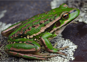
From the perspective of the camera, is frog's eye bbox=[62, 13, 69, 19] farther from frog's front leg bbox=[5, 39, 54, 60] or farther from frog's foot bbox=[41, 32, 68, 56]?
frog's front leg bbox=[5, 39, 54, 60]

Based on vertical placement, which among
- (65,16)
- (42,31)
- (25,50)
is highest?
(65,16)

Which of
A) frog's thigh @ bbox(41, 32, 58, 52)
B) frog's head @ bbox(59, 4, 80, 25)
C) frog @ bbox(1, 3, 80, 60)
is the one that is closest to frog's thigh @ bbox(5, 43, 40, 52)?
frog @ bbox(1, 3, 80, 60)

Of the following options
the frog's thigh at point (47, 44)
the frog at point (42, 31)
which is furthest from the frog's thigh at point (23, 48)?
the frog's thigh at point (47, 44)

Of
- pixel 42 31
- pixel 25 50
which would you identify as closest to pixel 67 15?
pixel 42 31

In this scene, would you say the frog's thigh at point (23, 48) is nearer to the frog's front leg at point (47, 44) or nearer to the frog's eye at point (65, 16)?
the frog's front leg at point (47, 44)

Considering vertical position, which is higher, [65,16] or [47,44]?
[65,16]

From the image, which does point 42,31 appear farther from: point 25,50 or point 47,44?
point 25,50

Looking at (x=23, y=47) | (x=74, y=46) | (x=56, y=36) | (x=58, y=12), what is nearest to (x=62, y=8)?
(x=58, y=12)

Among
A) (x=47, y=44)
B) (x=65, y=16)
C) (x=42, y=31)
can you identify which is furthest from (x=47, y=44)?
(x=65, y=16)

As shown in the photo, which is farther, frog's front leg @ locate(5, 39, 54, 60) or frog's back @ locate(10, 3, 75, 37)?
frog's back @ locate(10, 3, 75, 37)

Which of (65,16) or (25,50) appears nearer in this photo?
(25,50)

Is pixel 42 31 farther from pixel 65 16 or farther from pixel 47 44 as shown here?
pixel 65 16

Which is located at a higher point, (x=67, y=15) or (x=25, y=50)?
(x=67, y=15)
